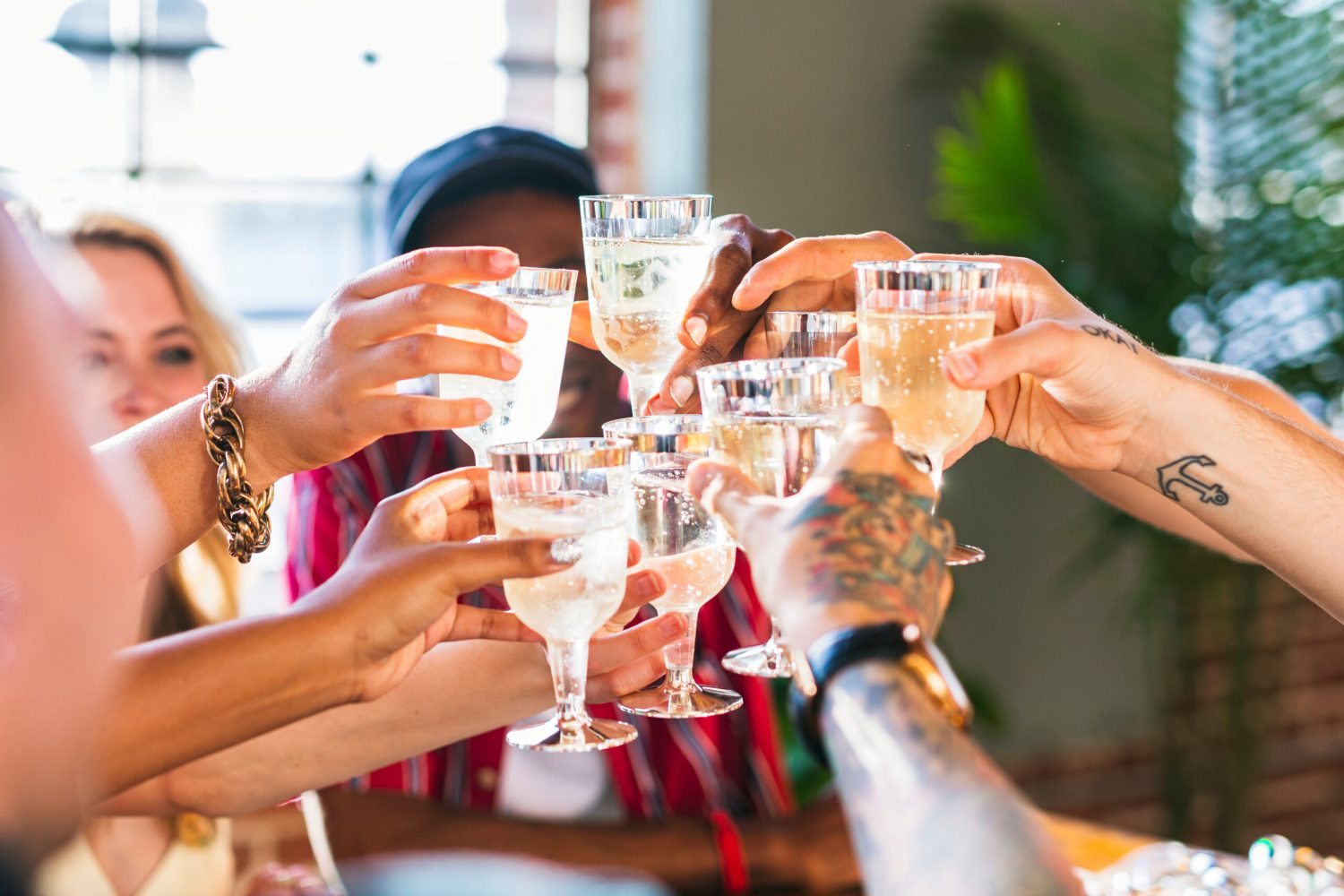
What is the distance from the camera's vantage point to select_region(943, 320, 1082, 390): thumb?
4.18 feet

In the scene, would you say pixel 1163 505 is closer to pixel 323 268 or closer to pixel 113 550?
pixel 113 550

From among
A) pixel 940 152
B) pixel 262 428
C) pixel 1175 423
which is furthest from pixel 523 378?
pixel 940 152

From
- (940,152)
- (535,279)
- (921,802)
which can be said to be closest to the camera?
(921,802)

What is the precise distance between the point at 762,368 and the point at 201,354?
1.82 meters

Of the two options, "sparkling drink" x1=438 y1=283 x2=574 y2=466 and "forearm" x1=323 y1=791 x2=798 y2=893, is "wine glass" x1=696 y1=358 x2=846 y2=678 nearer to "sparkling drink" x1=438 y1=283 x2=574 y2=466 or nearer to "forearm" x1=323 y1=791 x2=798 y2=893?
"sparkling drink" x1=438 y1=283 x2=574 y2=466

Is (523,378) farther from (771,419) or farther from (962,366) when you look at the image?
(962,366)

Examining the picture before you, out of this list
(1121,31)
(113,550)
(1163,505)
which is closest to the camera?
(113,550)

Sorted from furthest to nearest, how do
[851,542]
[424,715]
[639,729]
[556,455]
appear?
[639,729] → [424,715] → [556,455] → [851,542]

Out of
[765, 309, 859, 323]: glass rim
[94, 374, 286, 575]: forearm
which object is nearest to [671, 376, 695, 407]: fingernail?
[765, 309, 859, 323]: glass rim

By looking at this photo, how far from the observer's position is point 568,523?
1203 mm

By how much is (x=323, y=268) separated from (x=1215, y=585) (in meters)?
2.76

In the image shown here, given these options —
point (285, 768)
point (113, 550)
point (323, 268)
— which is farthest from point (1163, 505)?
point (323, 268)

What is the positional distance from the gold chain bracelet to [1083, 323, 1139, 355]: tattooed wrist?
935 millimetres

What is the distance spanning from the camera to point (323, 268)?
4.06 meters
